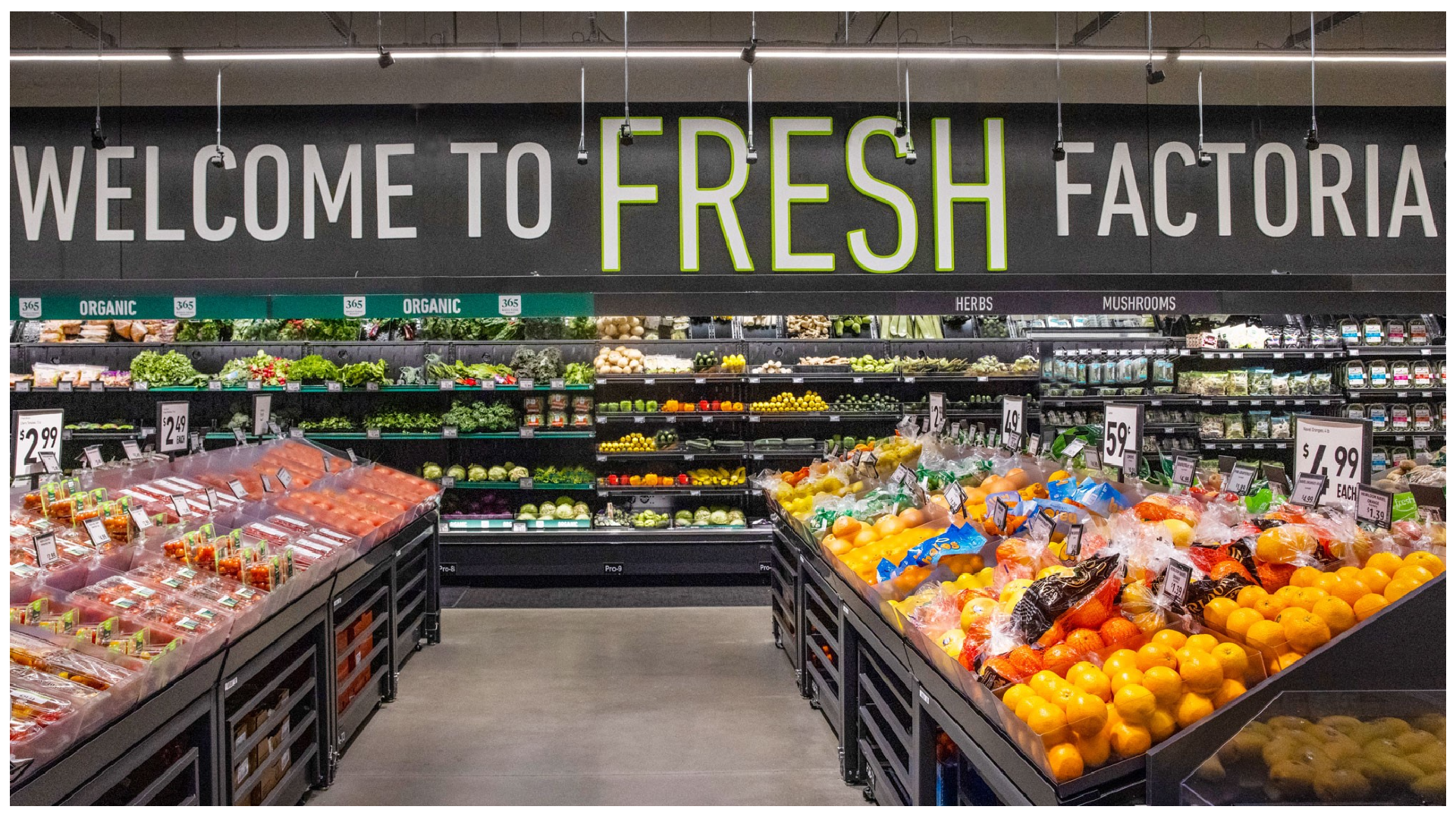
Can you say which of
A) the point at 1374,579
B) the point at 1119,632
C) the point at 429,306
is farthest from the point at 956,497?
the point at 429,306

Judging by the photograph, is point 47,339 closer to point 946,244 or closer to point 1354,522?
point 946,244

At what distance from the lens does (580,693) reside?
5004 millimetres

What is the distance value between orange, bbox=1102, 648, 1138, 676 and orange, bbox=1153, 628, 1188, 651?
8cm

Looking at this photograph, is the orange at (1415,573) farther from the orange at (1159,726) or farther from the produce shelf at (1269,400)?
the produce shelf at (1269,400)

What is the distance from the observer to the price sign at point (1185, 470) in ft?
13.0

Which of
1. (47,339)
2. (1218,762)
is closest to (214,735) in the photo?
(1218,762)

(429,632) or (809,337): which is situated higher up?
(809,337)

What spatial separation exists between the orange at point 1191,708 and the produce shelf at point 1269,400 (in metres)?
6.98

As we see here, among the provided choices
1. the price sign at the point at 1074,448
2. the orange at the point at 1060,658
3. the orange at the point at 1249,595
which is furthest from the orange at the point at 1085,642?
the price sign at the point at 1074,448

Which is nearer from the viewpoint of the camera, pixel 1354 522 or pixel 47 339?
pixel 1354 522

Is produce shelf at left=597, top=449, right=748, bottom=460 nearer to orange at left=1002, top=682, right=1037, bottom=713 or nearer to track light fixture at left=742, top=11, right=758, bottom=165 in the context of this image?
track light fixture at left=742, top=11, right=758, bottom=165

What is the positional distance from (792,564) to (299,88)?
601 centimetres

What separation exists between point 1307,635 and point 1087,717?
1.86 ft
